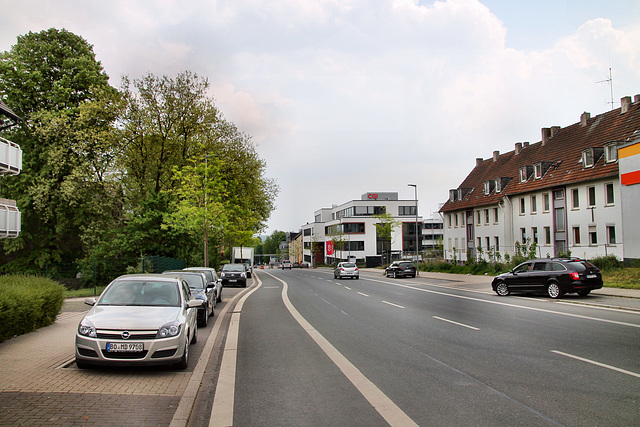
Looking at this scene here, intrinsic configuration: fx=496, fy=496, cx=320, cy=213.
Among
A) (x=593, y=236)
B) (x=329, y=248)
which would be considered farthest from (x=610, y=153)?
(x=329, y=248)

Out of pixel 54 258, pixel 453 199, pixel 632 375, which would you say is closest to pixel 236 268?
pixel 54 258

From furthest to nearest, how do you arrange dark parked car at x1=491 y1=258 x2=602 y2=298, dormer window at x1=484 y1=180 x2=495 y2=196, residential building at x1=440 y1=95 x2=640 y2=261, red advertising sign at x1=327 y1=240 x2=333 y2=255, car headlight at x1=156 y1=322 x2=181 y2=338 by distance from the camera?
1. red advertising sign at x1=327 y1=240 x2=333 y2=255
2. dormer window at x1=484 y1=180 x2=495 y2=196
3. residential building at x1=440 y1=95 x2=640 y2=261
4. dark parked car at x1=491 y1=258 x2=602 y2=298
5. car headlight at x1=156 y1=322 x2=181 y2=338

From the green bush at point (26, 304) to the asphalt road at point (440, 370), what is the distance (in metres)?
4.56

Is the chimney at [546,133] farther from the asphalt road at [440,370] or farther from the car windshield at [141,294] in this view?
the car windshield at [141,294]

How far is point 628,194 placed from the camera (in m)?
30.5

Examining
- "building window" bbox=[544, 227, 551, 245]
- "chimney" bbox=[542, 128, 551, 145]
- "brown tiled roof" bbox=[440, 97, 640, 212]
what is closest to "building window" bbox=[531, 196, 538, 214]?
"brown tiled roof" bbox=[440, 97, 640, 212]

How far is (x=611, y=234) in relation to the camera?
33531 millimetres

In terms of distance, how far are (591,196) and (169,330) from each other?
35.3 meters

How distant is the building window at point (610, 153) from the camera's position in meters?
33.4

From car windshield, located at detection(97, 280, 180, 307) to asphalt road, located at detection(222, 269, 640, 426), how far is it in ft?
5.63

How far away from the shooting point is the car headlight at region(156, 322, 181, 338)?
7469 mm

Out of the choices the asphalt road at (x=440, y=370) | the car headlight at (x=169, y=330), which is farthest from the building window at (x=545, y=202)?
the car headlight at (x=169, y=330)

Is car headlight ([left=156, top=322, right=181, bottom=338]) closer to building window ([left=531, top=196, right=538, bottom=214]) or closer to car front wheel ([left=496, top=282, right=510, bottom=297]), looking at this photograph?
car front wheel ([left=496, top=282, right=510, bottom=297])

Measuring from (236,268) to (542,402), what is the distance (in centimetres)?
2878
